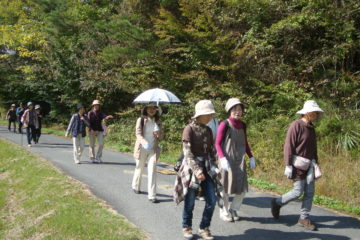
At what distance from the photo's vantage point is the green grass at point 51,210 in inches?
215

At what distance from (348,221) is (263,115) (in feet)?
23.2

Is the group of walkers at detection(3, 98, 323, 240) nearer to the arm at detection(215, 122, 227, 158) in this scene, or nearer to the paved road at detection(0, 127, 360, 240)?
the arm at detection(215, 122, 227, 158)

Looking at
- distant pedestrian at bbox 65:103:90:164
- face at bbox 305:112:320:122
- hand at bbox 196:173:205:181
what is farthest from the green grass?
face at bbox 305:112:320:122

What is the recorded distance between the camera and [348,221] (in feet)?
19.4

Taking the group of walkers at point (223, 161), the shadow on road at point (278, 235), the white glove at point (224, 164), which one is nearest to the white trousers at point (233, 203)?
the group of walkers at point (223, 161)

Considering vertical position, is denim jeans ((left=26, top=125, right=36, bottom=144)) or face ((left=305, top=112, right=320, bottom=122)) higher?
face ((left=305, top=112, right=320, bottom=122))

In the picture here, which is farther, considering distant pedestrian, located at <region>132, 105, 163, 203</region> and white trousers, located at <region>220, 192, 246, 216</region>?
distant pedestrian, located at <region>132, 105, 163, 203</region>

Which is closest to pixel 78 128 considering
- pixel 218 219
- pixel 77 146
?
pixel 77 146

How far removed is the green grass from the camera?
5449 mm

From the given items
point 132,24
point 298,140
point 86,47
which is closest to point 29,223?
point 298,140

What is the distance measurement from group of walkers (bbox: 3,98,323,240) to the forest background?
5.68 feet

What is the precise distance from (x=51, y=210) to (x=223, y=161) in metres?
3.77

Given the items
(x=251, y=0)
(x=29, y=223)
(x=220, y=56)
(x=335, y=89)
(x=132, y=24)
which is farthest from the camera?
(x=132, y=24)

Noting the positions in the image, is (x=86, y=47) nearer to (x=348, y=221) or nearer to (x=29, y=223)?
(x=29, y=223)
